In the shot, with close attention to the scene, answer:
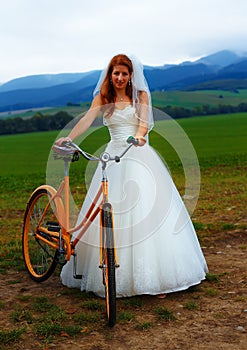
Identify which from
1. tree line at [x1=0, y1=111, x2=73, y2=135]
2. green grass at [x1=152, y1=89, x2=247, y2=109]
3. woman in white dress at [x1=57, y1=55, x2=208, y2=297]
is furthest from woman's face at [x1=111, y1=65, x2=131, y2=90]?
green grass at [x1=152, y1=89, x2=247, y2=109]

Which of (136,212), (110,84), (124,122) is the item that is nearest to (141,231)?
(136,212)

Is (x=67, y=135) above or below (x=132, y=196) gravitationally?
above

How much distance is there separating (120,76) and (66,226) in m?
1.84

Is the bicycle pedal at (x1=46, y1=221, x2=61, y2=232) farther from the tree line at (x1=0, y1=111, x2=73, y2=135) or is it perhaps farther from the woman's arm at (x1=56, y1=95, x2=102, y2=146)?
the tree line at (x1=0, y1=111, x2=73, y2=135)

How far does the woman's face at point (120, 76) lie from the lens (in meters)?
6.12

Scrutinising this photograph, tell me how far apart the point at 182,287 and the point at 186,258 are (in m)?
0.33

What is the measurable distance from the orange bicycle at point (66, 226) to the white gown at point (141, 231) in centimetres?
22

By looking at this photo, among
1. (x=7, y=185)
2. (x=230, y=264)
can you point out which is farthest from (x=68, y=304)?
(x=7, y=185)

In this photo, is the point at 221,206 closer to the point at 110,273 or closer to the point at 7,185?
the point at 110,273

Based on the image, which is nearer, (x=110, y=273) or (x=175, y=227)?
(x=110, y=273)

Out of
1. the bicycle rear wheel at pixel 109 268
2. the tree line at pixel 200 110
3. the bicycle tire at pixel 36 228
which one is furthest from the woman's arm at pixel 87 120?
the tree line at pixel 200 110

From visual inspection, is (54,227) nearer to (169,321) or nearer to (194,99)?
(169,321)

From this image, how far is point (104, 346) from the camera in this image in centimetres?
475

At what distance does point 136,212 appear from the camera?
594cm
